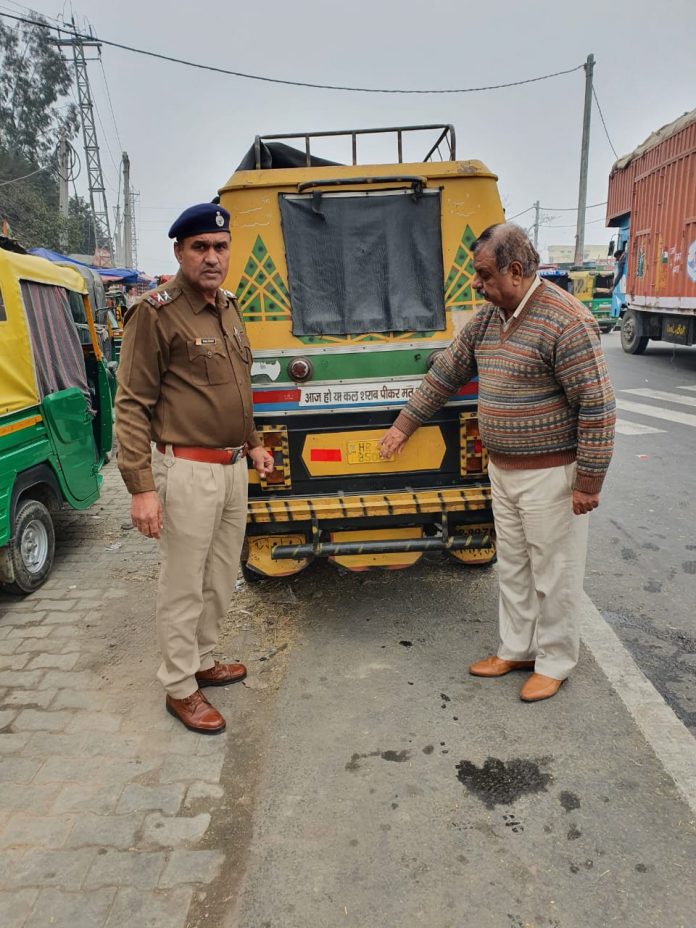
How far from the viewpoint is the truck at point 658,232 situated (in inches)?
483

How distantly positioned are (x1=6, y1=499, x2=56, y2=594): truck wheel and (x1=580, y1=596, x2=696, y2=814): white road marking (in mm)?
3526

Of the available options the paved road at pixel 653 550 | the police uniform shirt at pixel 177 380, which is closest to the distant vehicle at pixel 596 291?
the paved road at pixel 653 550

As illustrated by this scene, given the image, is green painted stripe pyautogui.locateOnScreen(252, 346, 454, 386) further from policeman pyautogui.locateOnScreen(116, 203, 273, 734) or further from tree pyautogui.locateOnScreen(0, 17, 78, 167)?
tree pyautogui.locateOnScreen(0, 17, 78, 167)

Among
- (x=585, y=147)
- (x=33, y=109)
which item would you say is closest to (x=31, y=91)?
(x=33, y=109)

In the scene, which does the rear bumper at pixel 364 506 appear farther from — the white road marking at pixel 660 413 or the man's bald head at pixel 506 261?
the white road marking at pixel 660 413

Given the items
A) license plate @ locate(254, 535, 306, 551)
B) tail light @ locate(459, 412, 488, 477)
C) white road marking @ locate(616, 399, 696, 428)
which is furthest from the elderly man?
white road marking @ locate(616, 399, 696, 428)

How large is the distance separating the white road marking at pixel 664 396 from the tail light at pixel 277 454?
29.0 ft

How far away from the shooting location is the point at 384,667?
346cm

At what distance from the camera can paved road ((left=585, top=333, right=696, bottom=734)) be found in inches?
135

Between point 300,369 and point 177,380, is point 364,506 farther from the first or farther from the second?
point 177,380

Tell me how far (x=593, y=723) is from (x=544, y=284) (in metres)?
1.92

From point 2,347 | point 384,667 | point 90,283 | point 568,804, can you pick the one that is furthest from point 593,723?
point 90,283

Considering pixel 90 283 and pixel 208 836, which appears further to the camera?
pixel 90 283

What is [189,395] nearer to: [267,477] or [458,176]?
[267,477]
